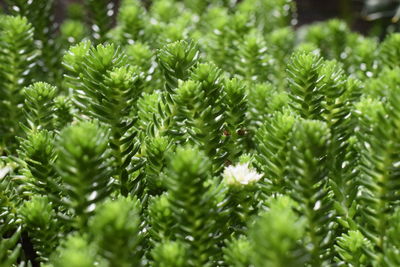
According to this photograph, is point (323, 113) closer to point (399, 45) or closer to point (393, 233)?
point (393, 233)

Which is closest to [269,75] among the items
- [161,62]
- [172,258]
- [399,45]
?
[399,45]

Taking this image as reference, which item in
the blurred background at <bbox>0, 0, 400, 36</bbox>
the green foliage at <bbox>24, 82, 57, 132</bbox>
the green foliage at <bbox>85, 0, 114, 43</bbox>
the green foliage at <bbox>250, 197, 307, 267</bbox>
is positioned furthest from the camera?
the blurred background at <bbox>0, 0, 400, 36</bbox>

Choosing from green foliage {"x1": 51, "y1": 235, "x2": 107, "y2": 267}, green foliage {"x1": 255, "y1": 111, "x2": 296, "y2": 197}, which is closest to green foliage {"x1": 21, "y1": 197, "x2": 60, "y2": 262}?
A: green foliage {"x1": 51, "y1": 235, "x2": 107, "y2": 267}

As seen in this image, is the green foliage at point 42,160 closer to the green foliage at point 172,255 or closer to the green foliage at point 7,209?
the green foliage at point 7,209

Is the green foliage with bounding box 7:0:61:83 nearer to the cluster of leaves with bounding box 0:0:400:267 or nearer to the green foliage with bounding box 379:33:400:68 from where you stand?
the cluster of leaves with bounding box 0:0:400:267

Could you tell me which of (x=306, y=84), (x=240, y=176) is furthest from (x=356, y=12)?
(x=240, y=176)

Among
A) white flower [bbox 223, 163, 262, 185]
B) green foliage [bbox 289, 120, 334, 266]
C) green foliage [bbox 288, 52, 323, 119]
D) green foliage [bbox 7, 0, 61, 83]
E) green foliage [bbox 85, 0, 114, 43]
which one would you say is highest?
green foliage [bbox 85, 0, 114, 43]

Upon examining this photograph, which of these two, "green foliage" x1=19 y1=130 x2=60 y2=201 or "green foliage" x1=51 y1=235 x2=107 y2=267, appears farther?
"green foliage" x1=19 y1=130 x2=60 y2=201
